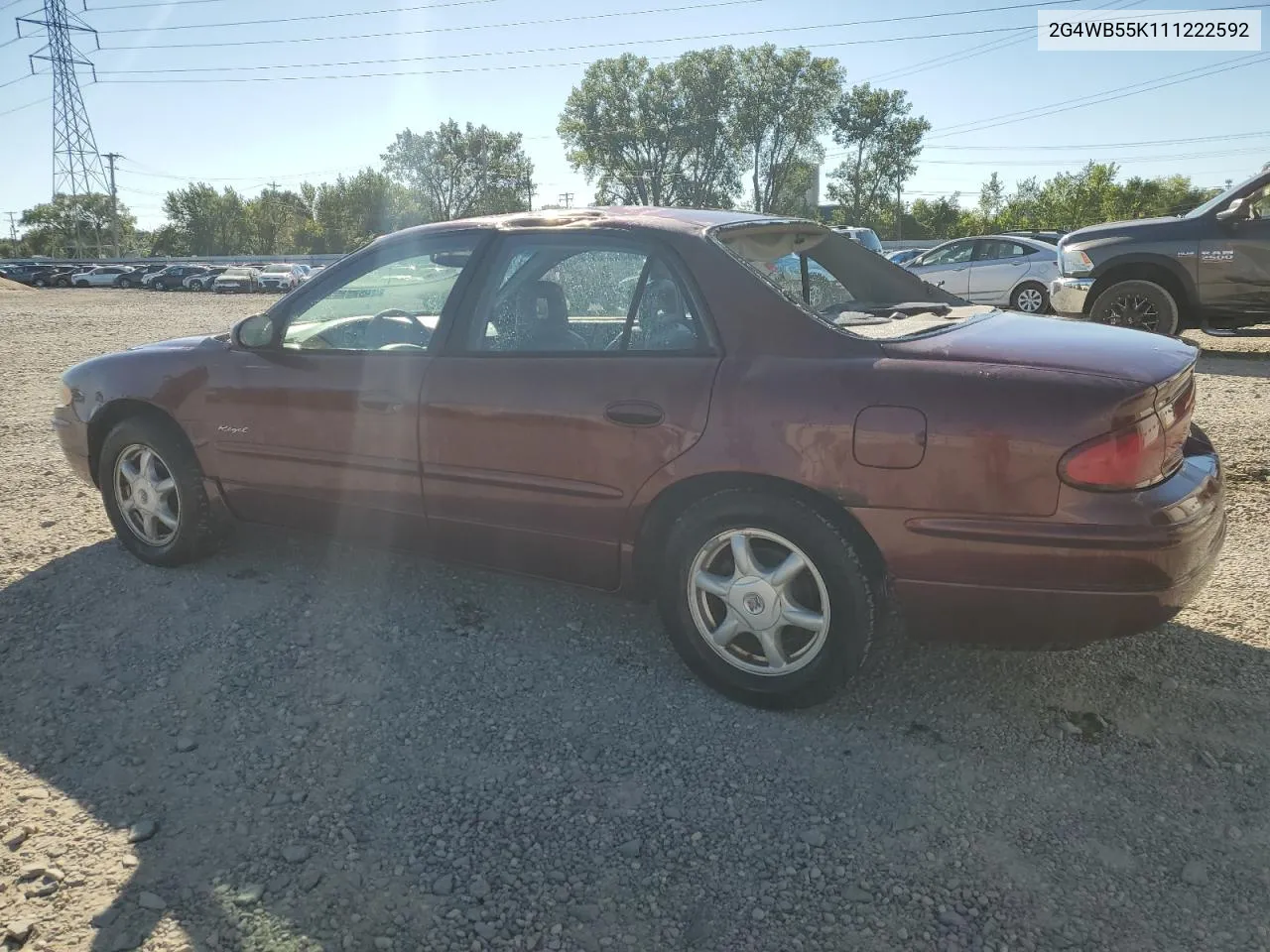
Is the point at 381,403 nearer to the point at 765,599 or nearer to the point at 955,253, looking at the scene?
the point at 765,599

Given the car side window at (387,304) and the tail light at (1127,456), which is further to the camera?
the car side window at (387,304)

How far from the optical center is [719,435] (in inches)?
109

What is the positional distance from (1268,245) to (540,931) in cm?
932

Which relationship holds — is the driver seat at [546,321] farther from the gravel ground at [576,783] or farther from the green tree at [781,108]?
the green tree at [781,108]

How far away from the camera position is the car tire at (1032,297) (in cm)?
1398

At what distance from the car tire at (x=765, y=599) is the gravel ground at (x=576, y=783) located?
Answer: 14cm

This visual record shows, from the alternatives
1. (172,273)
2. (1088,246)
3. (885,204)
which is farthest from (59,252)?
(1088,246)

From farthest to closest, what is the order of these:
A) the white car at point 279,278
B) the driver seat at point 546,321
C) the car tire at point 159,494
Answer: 1. the white car at point 279,278
2. the car tire at point 159,494
3. the driver seat at point 546,321

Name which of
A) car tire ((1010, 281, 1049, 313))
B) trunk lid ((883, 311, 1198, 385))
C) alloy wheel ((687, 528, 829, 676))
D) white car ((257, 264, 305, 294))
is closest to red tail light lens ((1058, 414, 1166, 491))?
trunk lid ((883, 311, 1198, 385))

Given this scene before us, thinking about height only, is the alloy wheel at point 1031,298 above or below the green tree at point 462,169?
below

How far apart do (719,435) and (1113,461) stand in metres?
1.07

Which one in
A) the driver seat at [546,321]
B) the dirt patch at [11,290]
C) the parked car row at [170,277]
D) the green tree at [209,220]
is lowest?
the driver seat at [546,321]

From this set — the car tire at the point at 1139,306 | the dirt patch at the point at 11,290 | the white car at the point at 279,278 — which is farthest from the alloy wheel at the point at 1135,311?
the white car at the point at 279,278

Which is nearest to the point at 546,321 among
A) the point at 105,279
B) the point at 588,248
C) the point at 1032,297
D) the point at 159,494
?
the point at 588,248
